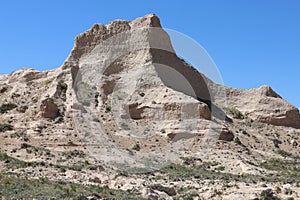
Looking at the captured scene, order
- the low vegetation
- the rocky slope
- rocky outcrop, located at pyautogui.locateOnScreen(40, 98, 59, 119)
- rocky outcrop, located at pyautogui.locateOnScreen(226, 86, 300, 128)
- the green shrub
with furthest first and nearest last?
rocky outcrop, located at pyautogui.locateOnScreen(226, 86, 300, 128)
the green shrub
rocky outcrop, located at pyautogui.locateOnScreen(40, 98, 59, 119)
the rocky slope
the low vegetation

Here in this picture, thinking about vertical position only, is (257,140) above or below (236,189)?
above

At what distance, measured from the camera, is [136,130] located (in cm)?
3109

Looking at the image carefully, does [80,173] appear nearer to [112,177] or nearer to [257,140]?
[112,177]

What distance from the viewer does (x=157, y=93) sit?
112ft

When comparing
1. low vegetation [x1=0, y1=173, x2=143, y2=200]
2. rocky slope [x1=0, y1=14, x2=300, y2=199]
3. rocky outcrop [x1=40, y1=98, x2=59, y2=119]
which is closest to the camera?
low vegetation [x1=0, y1=173, x2=143, y2=200]

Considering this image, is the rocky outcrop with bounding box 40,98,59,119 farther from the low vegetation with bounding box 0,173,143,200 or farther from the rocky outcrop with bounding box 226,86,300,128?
the rocky outcrop with bounding box 226,86,300,128

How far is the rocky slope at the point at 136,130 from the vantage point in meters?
20.5

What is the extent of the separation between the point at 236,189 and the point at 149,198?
14.8 ft

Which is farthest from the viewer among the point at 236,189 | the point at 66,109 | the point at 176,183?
the point at 66,109

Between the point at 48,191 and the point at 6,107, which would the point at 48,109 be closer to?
the point at 6,107

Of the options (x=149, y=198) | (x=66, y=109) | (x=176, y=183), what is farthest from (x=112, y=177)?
(x=66, y=109)

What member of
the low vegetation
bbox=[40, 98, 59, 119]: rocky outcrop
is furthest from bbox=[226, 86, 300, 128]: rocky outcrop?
the low vegetation

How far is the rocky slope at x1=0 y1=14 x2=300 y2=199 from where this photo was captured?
67.1 ft

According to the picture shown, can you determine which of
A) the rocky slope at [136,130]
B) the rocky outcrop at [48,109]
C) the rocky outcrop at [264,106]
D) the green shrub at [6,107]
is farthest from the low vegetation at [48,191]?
the rocky outcrop at [264,106]
